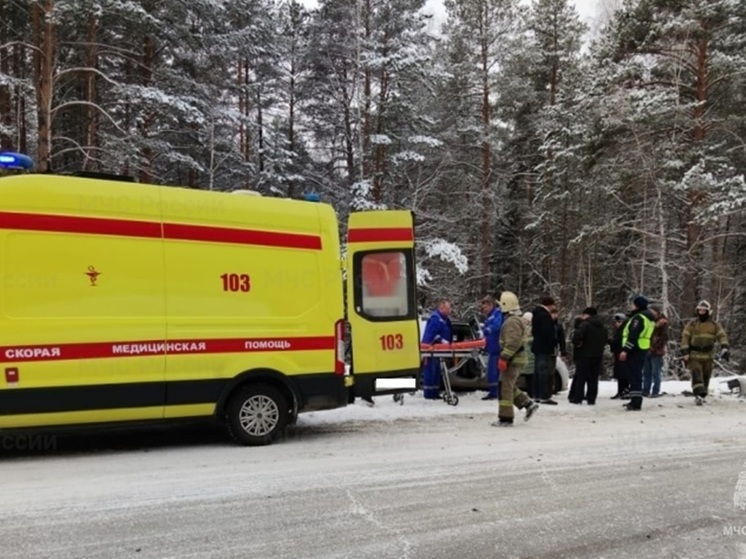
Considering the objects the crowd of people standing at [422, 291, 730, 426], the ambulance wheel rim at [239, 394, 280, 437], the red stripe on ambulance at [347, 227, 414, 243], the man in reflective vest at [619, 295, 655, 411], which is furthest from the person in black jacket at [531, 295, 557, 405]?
the ambulance wheel rim at [239, 394, 280, 437]

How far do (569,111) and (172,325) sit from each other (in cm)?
1898

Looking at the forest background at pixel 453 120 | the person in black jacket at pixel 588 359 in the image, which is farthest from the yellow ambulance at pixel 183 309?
the forest background at pixel 453 120

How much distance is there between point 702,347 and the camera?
428 inches

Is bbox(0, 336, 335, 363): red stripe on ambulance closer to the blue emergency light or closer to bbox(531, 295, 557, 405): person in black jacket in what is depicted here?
the blue emergency light

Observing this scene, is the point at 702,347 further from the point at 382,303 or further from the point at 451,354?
the point at 382,303

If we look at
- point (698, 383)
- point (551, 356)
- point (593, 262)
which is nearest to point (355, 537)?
point (551, 356)

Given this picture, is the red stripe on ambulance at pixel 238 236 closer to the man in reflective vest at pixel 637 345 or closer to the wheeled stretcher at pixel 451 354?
the wheeled stretcher at pixel 451 354

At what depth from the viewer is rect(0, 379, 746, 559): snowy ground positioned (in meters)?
4.18

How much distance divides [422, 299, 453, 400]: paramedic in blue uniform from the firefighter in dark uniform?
14.7 ft

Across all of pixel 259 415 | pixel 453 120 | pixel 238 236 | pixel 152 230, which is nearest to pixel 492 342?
→ pixel 259 415

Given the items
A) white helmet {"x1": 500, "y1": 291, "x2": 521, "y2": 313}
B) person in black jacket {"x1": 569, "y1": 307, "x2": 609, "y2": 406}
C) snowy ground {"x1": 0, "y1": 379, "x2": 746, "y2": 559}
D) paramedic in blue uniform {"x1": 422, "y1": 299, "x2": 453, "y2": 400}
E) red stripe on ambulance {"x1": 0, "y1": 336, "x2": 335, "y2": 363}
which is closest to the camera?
snowy ground {"x1": 0, "y1": 379, "x2": 746, "y2": 559}

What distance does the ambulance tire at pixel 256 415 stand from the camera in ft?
22.6

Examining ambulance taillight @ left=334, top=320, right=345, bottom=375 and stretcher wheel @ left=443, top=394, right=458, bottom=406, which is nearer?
ambulance taillight @ left=334, top=320, right=345, bottom=375

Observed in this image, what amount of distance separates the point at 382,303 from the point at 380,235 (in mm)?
894
